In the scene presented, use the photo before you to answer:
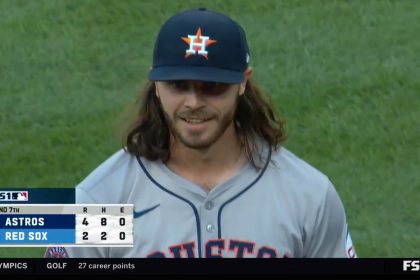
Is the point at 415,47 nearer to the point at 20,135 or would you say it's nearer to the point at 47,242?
the point at 20,135

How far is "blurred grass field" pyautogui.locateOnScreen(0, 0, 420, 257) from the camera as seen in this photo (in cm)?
897

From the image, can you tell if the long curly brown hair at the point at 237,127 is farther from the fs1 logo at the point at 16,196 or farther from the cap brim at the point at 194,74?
the fs1 logo at the point at 16,196

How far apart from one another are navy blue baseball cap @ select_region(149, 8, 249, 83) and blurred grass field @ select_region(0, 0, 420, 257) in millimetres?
2854

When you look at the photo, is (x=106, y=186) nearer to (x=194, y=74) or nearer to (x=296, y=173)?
(x=194, y=74)

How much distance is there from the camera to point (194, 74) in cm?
550

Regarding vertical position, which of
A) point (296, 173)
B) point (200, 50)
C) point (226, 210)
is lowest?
point (226, 210)
